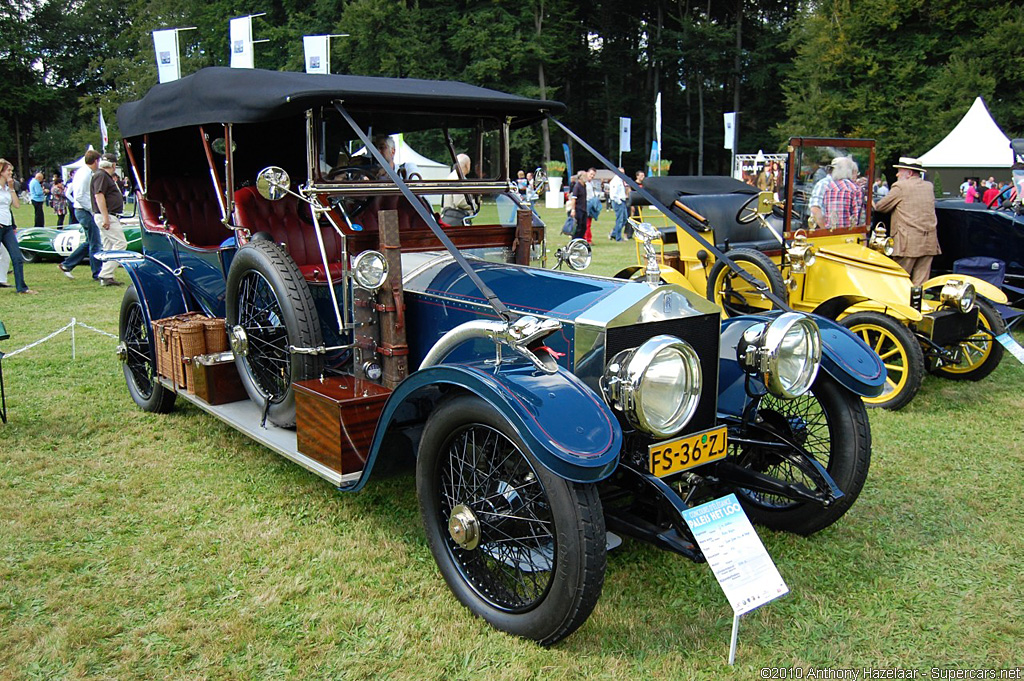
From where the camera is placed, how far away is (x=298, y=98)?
337 centimetres

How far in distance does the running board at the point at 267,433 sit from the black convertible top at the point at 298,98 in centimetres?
153

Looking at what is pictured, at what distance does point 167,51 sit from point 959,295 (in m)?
20.0

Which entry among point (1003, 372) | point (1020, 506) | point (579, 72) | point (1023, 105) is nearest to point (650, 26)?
point (579, 72)

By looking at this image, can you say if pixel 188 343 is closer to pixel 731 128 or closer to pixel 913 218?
pixel 913 218

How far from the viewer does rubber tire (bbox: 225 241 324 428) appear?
363 cm

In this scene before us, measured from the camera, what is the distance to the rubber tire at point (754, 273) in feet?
18.7

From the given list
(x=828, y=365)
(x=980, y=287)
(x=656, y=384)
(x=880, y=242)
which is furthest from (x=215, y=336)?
(x=980, y=287)

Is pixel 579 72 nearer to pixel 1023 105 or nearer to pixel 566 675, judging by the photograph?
pixel 1023 105

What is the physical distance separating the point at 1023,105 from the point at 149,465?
3290 cm

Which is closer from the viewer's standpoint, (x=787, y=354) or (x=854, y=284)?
(x=787, y=354)

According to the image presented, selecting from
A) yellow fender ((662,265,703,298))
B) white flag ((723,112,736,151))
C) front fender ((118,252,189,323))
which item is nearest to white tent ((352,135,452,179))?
front fender ((118,252,189,323))

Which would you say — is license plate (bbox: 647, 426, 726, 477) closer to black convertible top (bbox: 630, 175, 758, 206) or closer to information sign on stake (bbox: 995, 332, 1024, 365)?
information sign on stake (bbox: 995, 332, 1024, 365)

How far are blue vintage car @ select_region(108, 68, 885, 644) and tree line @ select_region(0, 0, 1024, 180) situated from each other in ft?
94.5

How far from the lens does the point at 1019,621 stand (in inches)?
111
